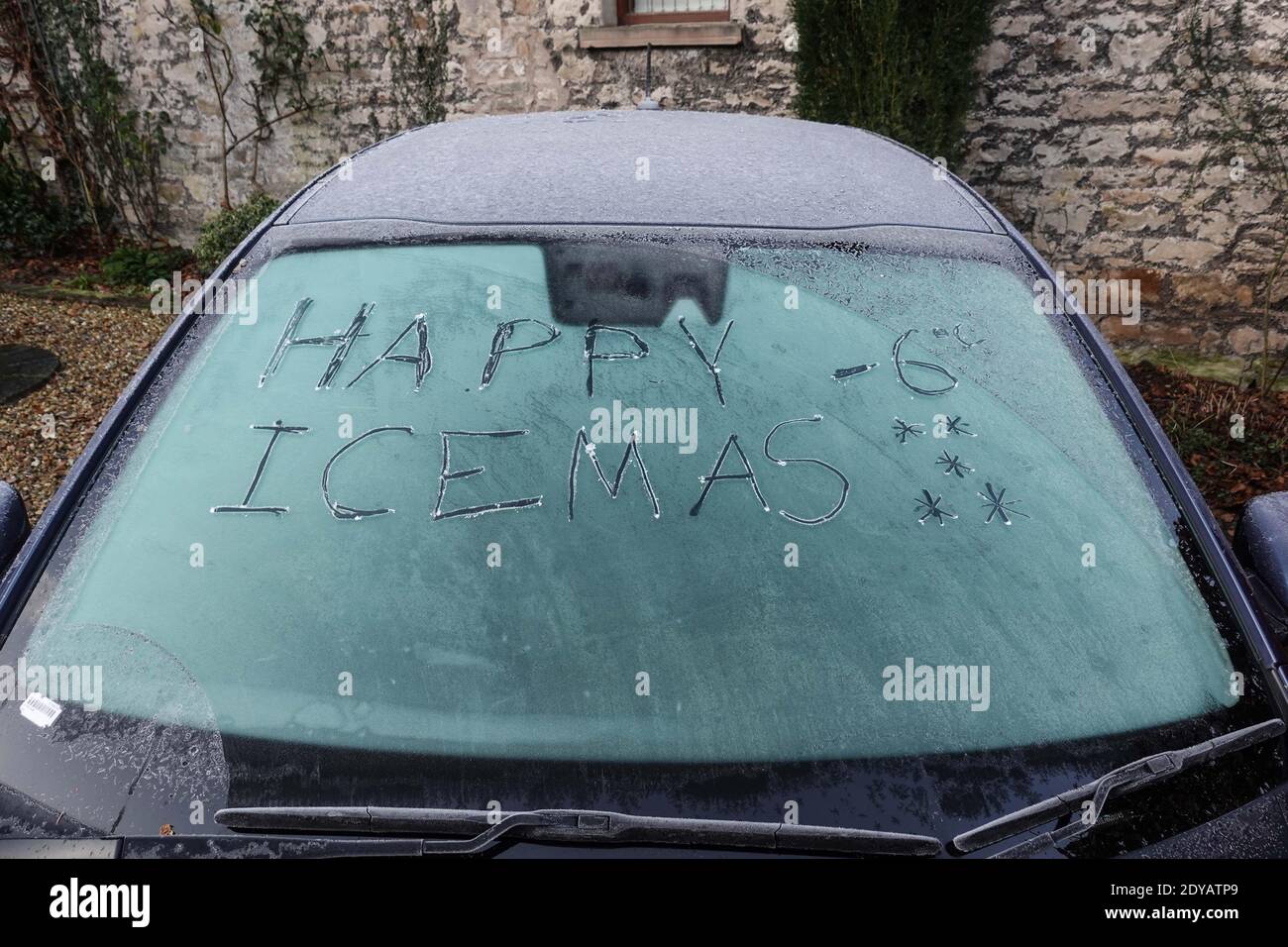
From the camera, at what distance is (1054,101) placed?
517 centimetres

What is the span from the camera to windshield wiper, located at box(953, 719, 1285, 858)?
1043mm

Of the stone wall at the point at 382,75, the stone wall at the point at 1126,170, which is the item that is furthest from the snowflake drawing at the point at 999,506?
the stone wall at the point at 382,75

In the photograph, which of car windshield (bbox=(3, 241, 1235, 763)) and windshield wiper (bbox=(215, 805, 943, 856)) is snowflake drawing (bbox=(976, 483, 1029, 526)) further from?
windshield wiper (bbox=(215, 805, 943, 856))

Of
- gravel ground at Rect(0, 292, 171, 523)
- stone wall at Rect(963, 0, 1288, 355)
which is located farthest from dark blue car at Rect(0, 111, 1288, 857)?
stone wall at Rect(963, 0, 1288, 355)

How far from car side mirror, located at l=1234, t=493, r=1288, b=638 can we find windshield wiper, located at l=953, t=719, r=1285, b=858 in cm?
33

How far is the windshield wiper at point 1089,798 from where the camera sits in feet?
3.42

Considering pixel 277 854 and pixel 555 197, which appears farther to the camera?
pixel 555 197

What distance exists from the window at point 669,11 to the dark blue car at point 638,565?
4.74m

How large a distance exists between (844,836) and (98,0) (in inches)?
319

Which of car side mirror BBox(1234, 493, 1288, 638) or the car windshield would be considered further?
car side mirror BBox(1234, 493, 1288, 638)

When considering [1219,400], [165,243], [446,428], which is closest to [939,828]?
[446,428]

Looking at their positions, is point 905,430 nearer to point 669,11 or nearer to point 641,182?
point 641,182

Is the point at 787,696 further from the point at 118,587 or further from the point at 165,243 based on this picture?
the point at 165,243

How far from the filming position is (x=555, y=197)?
1759 millimetres
